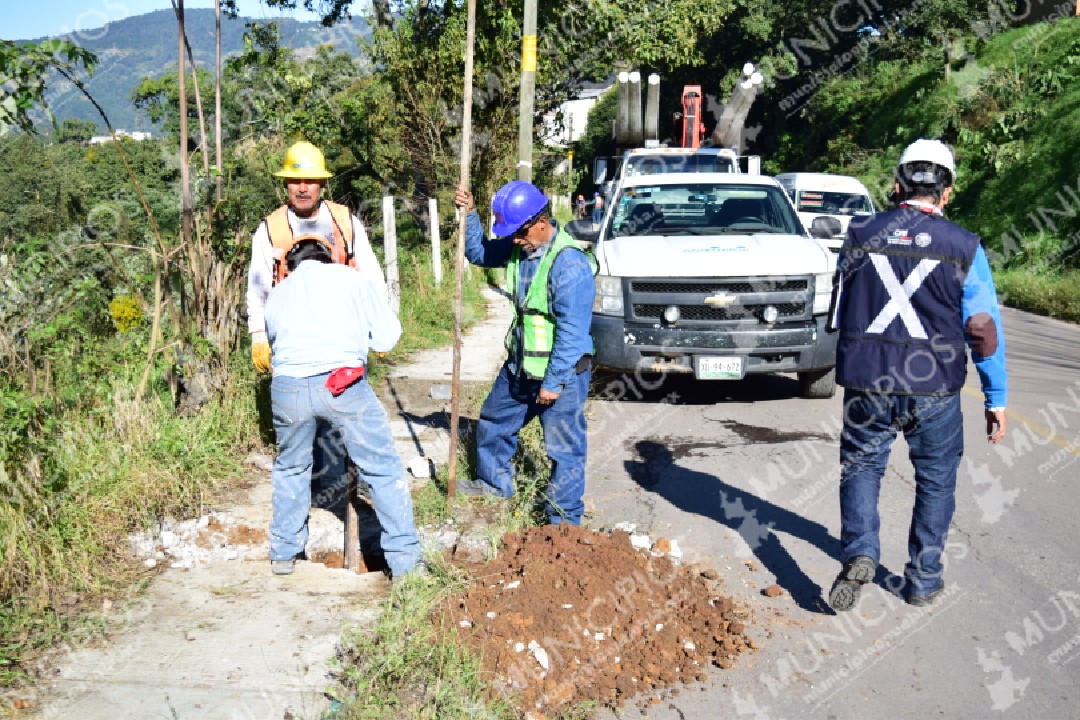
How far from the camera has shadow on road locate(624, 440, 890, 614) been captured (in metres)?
4.70

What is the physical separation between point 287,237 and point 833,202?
14353mm

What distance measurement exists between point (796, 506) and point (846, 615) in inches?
57.5

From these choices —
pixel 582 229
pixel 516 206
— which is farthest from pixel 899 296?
pixel 582 229

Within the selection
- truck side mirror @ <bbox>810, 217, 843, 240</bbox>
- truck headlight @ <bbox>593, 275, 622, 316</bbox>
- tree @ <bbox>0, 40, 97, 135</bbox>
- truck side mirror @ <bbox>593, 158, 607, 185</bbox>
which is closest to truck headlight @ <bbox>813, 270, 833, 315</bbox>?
truck side mirror @ <bbox>810, 217, 843, 240</bbox>

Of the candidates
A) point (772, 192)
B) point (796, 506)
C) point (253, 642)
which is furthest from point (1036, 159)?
point (253, 642)

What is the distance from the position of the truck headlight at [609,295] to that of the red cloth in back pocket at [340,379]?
382 cm

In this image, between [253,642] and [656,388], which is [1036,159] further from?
[253,642]

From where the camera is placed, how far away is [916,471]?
4.36m

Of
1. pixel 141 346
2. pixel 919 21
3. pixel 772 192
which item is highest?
pixel 919 21

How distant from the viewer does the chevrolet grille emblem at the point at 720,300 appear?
781cm

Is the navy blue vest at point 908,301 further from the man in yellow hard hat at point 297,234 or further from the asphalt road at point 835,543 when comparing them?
the man in yellow hard hat at point 297,234

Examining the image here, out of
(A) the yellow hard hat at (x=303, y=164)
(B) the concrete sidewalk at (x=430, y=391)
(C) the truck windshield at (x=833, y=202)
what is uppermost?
(A) the yellow hard hat at (x=303, y=164)

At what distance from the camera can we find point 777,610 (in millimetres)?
4391

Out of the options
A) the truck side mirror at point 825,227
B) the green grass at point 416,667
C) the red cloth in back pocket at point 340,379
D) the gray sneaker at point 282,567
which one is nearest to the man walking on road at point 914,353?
the green grass at point 416,667
